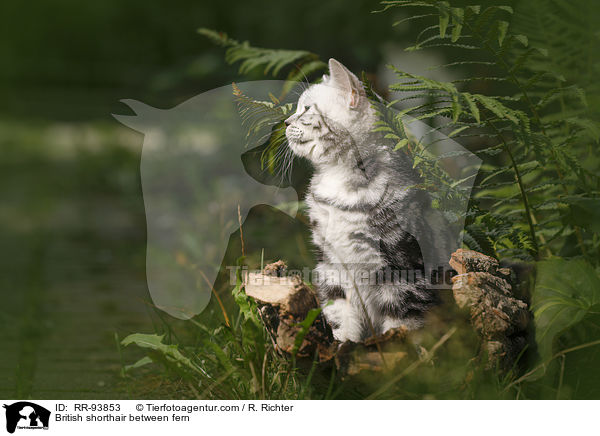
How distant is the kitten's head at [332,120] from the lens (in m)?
1.23

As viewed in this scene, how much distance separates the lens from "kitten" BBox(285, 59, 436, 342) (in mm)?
1217

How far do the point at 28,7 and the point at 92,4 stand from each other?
0.90 metres

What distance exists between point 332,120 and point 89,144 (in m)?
5.09

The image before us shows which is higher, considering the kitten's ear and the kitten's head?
the kitten's ear

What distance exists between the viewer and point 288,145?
1307 millimetres

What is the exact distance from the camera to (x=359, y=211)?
1.23 m

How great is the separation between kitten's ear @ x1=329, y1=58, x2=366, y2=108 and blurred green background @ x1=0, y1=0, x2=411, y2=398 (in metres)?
0.52
